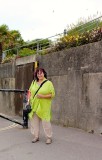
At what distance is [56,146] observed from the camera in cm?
854

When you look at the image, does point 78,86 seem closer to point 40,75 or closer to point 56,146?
point 40,75

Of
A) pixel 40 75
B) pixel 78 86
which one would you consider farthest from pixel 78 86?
pixel 40 75

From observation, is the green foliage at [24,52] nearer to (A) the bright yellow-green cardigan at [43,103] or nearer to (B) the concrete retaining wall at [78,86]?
(B) the concrete retaining wall at [78,86]

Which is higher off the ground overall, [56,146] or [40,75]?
[40,75]

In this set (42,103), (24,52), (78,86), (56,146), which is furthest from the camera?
(24,52)

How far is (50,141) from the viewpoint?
8.84 m

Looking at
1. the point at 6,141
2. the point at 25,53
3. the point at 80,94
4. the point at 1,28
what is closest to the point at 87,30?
the point at 80,94

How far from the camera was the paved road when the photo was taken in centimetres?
765

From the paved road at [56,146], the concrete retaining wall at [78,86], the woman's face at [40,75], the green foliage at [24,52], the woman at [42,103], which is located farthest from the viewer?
the green foliage at [24,52]

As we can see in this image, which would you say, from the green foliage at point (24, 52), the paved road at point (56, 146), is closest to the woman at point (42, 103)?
the paved road at point (56, 146)

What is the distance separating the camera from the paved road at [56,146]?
25.1 ft

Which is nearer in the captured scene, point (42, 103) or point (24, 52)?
point (42, 103)

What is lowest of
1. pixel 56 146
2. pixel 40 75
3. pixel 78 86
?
pixel 56 146

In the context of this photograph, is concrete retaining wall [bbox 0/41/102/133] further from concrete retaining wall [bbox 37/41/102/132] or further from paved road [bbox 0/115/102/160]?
paved road [bbox 0/115/102/160]
